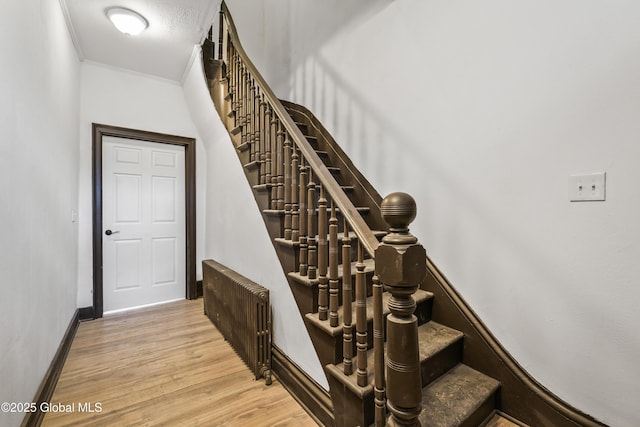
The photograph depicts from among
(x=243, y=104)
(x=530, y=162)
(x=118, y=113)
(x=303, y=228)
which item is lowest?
(x=303, y=228)

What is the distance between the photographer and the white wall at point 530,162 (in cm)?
109

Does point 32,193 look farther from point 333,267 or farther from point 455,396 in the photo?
point 455,396

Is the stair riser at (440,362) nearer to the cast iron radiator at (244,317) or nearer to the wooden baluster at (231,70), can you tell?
the cast iron radiator at (244,317)

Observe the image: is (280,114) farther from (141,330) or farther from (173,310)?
(173,310)

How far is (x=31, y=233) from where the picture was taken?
1.48 metres

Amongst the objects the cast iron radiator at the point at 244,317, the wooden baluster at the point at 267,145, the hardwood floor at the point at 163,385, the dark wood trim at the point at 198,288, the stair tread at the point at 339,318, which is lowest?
the hardwood floor at the point at 163,385

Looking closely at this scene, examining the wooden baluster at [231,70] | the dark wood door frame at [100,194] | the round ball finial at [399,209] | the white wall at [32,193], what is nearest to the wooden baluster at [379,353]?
the round ball finial at [399,209]

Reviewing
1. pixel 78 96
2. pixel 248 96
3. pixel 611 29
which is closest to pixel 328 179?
pixel 611 29

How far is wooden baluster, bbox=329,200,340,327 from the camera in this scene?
125 cm

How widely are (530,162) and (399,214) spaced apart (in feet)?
2.96

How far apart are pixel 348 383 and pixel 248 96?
6.94 feet

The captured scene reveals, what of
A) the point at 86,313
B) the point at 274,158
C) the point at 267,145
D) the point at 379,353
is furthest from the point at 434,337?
the point at 86,313

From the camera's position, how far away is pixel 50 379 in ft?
5.66

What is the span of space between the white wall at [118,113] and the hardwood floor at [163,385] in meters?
0.90
